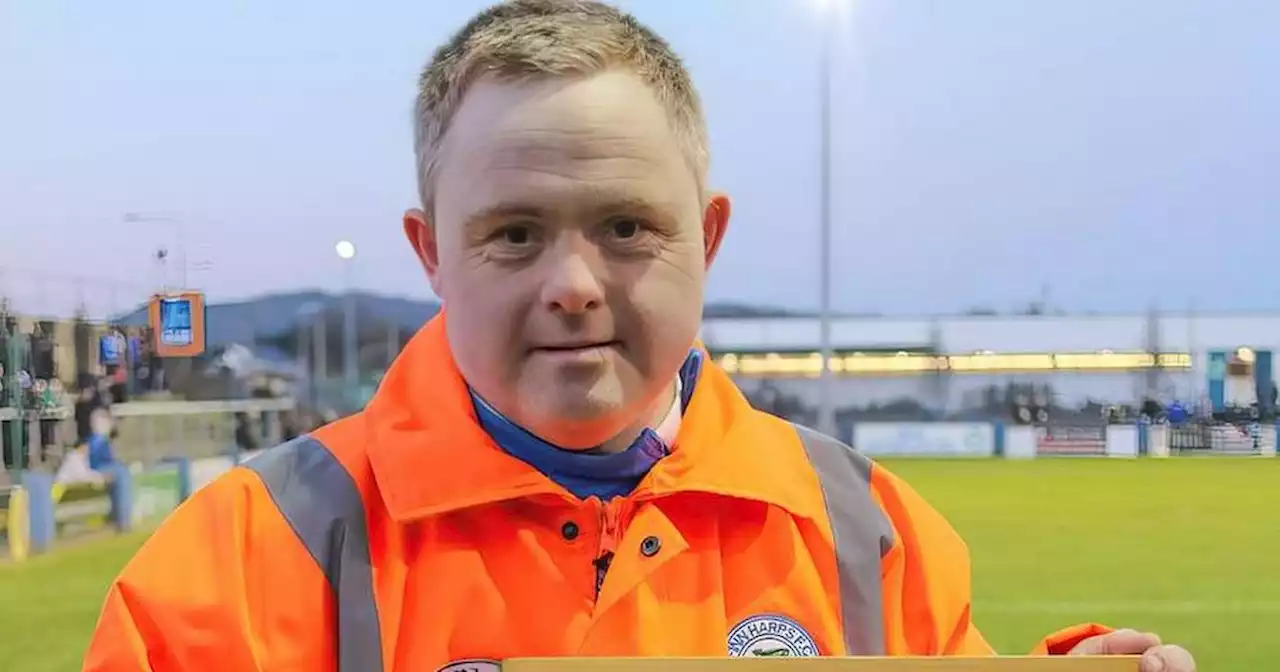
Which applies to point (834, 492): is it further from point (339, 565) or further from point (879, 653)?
point (339, 565)

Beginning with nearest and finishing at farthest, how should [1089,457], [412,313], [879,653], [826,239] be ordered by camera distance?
[879,653] < [412,313] < [826,239] < [1089,457]

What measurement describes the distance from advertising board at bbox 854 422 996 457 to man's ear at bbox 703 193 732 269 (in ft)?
5.35

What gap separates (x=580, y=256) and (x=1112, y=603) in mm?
2250

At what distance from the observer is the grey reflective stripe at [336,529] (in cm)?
66

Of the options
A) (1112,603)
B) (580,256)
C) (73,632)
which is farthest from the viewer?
(1112,603)

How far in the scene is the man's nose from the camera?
63 cm

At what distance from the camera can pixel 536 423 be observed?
2.21 ft

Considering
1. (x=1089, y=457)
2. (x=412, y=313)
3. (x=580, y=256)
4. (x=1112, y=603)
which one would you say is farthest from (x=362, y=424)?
(x=1089, y=457)

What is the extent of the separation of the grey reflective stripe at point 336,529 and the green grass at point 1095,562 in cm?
123

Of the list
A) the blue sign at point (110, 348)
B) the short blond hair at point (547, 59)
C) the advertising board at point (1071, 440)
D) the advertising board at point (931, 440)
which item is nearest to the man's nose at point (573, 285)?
the short blond hair at point (547, 59)

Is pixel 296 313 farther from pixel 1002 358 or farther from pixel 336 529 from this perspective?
pixel 1002 358

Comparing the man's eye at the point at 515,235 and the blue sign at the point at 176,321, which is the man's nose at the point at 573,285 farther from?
the blue sign at the point at 176,321

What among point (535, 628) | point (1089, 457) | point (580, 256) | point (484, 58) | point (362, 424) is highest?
point (484, 58)

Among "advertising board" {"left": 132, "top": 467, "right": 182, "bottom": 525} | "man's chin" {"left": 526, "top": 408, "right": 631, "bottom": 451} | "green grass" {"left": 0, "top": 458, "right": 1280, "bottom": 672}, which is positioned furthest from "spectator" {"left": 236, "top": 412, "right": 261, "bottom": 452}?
"man's chin" {"left": 526, "top": 408, "right": 631, "bottom": 451}
